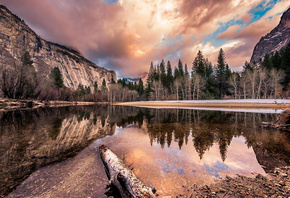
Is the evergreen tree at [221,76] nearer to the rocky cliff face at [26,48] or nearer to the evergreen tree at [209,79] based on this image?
the evergreen tree at [209,79]

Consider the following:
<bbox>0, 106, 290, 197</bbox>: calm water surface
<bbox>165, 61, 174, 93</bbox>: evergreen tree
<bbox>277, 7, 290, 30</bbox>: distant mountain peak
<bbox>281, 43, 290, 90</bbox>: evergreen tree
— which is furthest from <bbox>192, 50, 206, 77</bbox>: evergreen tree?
<bbox>277, 7, 290, 30</bbox>: distant mountain peak

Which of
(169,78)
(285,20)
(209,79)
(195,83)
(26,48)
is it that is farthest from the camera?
(285,20)

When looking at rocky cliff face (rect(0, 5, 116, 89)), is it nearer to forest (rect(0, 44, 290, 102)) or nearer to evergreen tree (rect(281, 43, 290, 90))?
forest (rect(0, 44, 290, 102))

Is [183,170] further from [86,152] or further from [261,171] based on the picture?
[86,152]

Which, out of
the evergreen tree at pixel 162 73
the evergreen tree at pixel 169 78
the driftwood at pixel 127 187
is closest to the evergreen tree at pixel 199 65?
the evergreen tree at pixel 169 78

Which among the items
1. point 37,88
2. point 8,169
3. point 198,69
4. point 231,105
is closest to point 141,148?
point 8,169

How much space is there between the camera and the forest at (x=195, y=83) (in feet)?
107

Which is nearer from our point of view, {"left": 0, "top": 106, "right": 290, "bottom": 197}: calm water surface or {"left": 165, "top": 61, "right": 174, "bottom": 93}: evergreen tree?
{"left": 0, "top": 106, "right": 290, "bottom": 197}: calm water surface

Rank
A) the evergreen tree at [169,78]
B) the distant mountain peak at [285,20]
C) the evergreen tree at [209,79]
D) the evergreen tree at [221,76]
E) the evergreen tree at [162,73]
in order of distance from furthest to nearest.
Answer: the distant mountain peak at [285,20]
the evergreen tree at [162,73]
the evergreen tree at [169,78]
the evergreen tree at [209,79]
the evergreen tree at [221,76]

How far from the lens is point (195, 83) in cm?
4328

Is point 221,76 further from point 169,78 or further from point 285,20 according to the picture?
point 285,20

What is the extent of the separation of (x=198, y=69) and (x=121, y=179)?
198ft

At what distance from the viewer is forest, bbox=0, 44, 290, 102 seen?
3252 centimetres

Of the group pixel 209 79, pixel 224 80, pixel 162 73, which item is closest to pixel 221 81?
pixel 224 80
